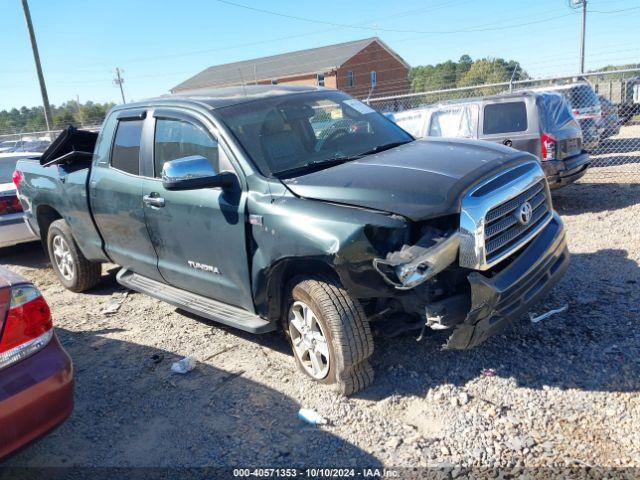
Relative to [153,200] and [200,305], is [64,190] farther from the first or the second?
[200,305]

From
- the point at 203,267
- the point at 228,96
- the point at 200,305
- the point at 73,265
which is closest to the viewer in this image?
the point at 203,267

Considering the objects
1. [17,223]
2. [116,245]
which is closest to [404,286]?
[116,245]

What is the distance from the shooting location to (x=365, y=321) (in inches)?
131

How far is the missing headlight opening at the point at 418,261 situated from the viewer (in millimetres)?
2854

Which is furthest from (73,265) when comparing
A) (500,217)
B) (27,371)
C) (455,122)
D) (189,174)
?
(455,122)

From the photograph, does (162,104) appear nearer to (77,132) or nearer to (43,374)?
(77,132)

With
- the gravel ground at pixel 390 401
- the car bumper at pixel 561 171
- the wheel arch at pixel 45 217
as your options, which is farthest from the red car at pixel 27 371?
the car bumper at pixel 561 171

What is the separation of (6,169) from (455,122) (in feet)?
23.8

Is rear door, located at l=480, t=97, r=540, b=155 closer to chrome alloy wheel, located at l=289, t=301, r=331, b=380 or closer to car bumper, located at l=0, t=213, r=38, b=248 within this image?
chrome alloy wheel, located at l=289, t=301, r=331, b=380

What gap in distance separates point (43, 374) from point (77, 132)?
3.86 m

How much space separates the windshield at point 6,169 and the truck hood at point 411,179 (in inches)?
260

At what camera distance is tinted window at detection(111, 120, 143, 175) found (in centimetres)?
458

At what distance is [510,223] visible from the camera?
10.8 feet

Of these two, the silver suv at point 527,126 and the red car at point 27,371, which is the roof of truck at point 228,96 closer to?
the red car at point 27,371
